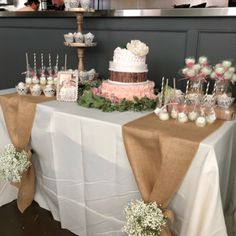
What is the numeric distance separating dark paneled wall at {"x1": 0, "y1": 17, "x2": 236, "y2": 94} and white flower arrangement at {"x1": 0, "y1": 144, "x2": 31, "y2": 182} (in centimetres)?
102

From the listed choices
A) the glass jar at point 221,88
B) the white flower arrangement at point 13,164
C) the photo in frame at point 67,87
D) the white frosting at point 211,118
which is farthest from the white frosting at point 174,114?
the white flower arrangement at point 13,164

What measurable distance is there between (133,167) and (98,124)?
9.5 inches

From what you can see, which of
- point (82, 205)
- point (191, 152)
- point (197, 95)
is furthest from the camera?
point (82, 205)

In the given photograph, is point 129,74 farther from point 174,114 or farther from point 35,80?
point 35,80

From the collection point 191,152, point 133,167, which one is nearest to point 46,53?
point 133,167

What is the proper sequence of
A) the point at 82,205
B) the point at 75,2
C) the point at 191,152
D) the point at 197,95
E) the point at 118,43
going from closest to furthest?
the point at 191,152 < the point at 197,95 < the point at 82,205 < the point at 75,2 < the point at 118,43

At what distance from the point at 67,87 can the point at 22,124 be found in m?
0.31

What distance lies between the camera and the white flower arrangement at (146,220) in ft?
3.60

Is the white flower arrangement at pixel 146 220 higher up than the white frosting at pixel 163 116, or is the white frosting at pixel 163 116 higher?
the white frosting at pixel 163 116

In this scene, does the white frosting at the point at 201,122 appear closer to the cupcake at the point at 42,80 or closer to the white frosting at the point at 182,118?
the white frosting at the point at 182,118

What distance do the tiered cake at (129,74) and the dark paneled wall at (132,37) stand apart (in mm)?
551

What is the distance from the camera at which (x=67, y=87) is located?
1.60 m

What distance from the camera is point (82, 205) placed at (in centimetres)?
151

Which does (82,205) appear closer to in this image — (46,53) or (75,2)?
(75,2)
